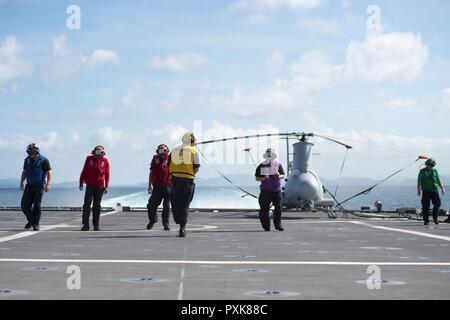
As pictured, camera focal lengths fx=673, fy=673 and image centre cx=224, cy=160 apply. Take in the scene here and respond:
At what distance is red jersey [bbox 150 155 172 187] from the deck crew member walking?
2494 millimetres

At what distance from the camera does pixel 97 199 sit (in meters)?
15.6

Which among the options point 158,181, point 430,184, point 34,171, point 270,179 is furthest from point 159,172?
point 430,184

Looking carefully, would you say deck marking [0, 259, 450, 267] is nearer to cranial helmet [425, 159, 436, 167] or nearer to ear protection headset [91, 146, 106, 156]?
ear protection headset [91, 146, 106, 156]

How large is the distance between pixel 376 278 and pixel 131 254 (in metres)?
3.92

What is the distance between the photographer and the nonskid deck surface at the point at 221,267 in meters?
6.11

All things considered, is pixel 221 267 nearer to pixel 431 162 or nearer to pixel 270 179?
pixel 270 179

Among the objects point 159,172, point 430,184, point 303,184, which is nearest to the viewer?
point 159,172

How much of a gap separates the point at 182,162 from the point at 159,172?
2500mm

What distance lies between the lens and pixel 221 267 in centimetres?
805

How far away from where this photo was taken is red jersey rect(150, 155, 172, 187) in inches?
647
